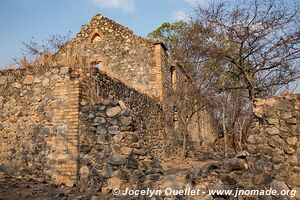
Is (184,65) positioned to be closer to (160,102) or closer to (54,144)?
(160,102)

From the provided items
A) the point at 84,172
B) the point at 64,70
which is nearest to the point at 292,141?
the point at 84,172

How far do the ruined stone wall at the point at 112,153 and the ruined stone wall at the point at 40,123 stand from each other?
10.8 inches

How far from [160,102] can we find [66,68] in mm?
6825

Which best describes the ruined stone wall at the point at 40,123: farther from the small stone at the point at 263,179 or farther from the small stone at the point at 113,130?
the small stone at the point at 263,179

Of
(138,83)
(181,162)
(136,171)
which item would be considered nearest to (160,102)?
(138,83)

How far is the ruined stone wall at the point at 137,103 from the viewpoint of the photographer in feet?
22.1

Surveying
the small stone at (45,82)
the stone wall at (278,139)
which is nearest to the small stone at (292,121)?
the stone wall at (278,139)

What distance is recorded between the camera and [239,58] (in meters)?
9.19

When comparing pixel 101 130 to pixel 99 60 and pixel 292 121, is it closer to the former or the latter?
pixel 292 121

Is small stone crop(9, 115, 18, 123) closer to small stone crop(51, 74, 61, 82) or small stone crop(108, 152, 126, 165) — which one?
small stone crop(51, 74, 61, 82)

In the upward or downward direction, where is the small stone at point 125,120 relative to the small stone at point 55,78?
downward

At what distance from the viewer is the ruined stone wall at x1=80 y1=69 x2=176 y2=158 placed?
22.1 ft

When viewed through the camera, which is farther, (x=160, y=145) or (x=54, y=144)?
(x=160, y=145)

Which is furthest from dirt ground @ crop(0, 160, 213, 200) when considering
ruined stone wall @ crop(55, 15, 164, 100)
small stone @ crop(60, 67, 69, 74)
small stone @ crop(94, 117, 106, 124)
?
ruined stone wall @ crop(55, 15, 164, 100)
